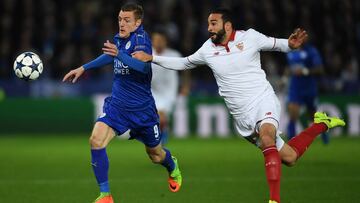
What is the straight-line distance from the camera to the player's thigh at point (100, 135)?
8336 millimetres

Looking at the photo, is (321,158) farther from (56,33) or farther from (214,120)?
(56,33)

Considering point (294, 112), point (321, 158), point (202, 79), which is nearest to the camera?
point (321, 158)

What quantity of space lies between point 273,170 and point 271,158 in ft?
0.49

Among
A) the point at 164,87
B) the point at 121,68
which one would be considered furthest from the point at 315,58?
→ the point at 121,68

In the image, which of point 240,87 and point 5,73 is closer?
point 240,87

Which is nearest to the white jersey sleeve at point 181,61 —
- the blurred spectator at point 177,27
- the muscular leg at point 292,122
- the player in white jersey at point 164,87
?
the player in white jersey at point 164,87

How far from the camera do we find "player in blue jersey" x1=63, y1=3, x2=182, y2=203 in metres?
8.34

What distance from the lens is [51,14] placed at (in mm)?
21562

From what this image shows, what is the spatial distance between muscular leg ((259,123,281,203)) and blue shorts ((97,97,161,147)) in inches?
56.6

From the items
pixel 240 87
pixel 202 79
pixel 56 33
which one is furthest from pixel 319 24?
pixel 240 87

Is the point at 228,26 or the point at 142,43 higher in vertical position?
the point at 228,26

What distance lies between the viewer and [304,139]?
29.2ft

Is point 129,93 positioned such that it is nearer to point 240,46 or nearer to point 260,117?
point 240,46

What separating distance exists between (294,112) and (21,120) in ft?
25.1
